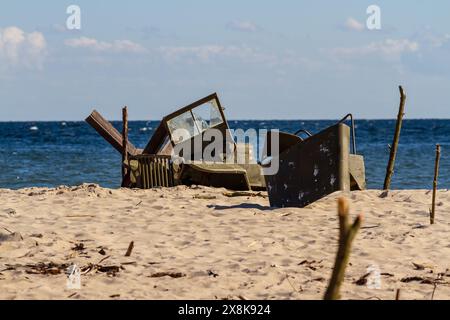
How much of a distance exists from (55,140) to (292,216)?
172ft

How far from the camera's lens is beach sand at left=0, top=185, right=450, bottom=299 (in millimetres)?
8734

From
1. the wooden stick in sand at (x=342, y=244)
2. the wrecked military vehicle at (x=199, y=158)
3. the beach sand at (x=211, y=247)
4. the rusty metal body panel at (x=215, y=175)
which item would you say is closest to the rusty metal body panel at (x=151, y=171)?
the wrecked military vehicle at (x=199, y=158)

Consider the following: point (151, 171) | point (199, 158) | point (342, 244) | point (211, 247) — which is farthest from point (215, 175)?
point (342, 244)

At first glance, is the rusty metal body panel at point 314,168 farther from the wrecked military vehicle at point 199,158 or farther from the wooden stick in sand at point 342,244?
→ the wooden stick in sand at point 342,244

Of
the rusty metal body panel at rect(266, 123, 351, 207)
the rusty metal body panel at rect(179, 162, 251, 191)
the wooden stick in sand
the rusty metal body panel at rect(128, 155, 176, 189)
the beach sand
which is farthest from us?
the rusty metal body panel at rect(128, 155, 176, 189)

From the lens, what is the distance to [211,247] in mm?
10820

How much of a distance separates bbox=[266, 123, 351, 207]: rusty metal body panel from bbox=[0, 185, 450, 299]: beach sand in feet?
1.08

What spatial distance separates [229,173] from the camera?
667 inches

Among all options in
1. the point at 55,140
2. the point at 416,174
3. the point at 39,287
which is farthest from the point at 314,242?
the point at 55,140

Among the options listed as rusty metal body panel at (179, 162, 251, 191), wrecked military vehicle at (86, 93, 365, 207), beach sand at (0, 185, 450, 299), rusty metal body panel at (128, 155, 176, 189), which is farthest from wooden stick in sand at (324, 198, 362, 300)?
rusty metal body panel at (128, 155, 176, 189)

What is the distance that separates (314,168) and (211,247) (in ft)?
11.0

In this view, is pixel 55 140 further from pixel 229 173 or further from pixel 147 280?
pixel 147 280

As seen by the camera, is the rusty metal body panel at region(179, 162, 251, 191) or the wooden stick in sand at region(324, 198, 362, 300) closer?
the wooden stick in sand at region(324, 198, 362, 300)

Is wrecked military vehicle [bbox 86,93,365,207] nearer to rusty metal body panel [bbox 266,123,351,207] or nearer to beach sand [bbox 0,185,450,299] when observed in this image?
beach sand [bbox 0,185,450,299]
